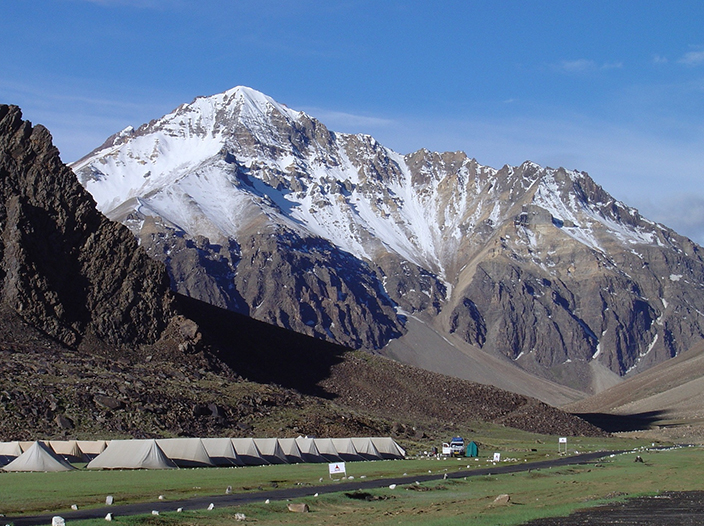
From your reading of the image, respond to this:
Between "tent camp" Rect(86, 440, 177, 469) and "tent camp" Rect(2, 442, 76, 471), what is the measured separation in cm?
218

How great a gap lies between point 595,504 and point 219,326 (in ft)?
311

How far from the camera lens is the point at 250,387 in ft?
308

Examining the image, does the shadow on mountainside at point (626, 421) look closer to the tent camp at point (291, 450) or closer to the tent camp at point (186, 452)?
the tent camp at point (291, 450)

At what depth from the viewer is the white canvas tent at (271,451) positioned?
6212 centimetres

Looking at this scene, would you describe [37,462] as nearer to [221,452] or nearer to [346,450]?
[221,452]

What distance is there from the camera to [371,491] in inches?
1686

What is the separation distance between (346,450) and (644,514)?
3789cm

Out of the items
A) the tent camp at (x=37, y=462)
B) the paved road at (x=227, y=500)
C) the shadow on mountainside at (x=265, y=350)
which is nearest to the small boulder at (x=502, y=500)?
the paved road at (x=227, y=500)

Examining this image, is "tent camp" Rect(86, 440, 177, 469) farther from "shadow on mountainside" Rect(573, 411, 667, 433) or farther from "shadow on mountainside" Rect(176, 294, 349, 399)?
"shadow on mountainside" Rect(573, 411, 667, 433)

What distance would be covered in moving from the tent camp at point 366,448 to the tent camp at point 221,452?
13.5m

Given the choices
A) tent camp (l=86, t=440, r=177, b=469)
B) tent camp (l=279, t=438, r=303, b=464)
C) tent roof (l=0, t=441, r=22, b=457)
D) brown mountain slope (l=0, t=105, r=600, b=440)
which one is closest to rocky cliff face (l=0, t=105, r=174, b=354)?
brown mountain slope (l=0, t=105, r=600, b=440)

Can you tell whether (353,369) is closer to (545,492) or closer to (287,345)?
(287,345)

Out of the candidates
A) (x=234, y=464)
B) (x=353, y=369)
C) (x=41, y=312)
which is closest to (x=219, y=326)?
(x=353, y=369)

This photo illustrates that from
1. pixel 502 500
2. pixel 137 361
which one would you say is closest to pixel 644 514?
pixel 502 500
